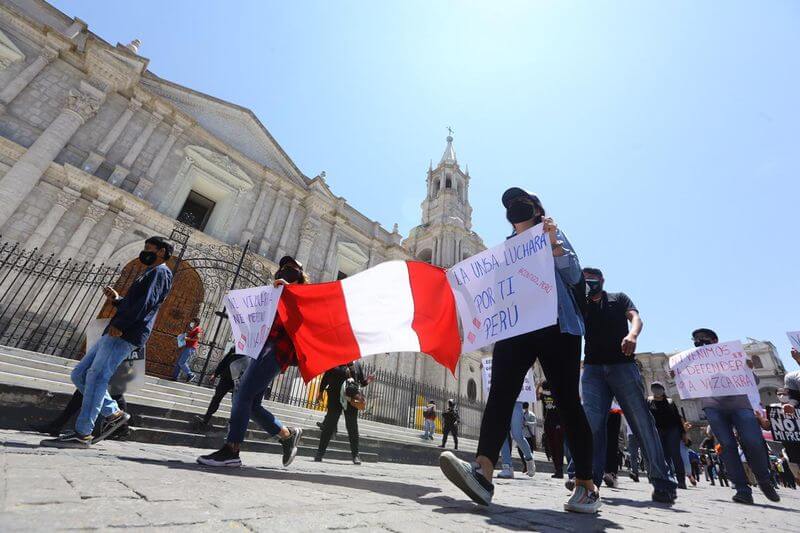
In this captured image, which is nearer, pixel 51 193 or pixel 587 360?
pixel 587 360

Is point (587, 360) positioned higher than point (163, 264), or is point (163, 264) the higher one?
point (163, 264)

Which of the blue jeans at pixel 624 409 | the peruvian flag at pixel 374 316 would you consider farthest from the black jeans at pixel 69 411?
the blue jeans at pixel 624 409

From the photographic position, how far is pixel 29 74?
453 inches

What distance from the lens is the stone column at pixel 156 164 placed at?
1256 centimetres

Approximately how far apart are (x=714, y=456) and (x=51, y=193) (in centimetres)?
2393

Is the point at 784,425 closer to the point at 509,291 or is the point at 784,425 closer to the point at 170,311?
the point at 509,291

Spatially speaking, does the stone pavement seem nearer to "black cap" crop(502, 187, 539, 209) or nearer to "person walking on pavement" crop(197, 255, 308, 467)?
"person walking on pavement" crop(197, 255, 308, 467)

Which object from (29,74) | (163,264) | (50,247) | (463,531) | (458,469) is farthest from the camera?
(29,74)

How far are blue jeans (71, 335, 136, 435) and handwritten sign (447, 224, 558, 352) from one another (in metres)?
3.10

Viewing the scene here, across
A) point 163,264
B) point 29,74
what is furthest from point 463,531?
point 29,74

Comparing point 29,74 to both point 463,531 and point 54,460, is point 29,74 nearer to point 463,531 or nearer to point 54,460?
point 54,460

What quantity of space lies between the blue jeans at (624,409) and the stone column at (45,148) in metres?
13.9

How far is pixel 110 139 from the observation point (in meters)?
12.5

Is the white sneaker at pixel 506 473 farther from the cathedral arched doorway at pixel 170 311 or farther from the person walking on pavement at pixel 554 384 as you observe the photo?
the cathedral arched doorway at pixel 170 311
